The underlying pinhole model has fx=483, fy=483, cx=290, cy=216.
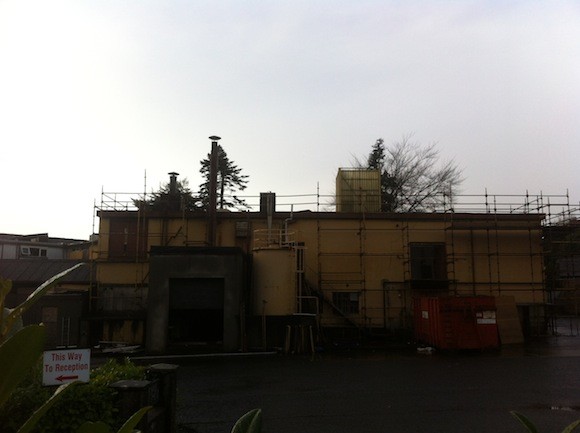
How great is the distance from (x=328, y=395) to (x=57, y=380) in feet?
24.9

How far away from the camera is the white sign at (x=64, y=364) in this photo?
17.1 feet

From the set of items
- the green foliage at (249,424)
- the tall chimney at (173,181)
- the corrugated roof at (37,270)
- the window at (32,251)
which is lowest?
the green foliage at (249,424)

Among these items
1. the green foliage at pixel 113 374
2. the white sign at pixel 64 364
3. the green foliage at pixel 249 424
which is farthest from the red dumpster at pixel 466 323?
the green foliage at pixel 249 424

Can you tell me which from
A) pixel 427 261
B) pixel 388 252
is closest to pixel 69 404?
pixel 388 252

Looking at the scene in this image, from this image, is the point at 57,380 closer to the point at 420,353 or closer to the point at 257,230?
the point at 420,353

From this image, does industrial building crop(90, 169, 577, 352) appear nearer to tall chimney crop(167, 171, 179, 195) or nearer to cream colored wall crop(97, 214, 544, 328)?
cream colored wall crop(97, 214, 544, 328)

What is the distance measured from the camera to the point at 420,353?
19328 mm

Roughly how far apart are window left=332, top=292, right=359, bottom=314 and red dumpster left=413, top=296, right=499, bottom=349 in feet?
18.8

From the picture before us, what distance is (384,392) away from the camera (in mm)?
11797

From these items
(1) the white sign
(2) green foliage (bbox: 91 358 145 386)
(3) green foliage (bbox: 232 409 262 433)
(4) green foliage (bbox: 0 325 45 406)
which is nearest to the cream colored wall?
(2) green foliage (bbox: 91 358 145 386)

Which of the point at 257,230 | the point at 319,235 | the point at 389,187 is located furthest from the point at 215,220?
the point at 389,187

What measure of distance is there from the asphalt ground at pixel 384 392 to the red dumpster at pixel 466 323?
94 centimetres

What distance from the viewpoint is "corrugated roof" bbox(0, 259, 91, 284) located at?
1064 inches

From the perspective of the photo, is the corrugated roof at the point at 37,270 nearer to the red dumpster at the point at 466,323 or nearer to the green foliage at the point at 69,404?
the red dumpster at the point at 466,323
